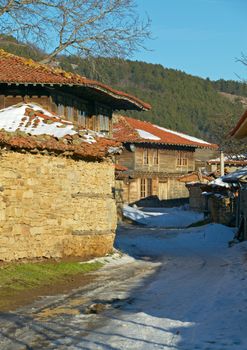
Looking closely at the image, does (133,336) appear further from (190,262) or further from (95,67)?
(95,67)

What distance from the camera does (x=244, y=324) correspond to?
25.4 ft

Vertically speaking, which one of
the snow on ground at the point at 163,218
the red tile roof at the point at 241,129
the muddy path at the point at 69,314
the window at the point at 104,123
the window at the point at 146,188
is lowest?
the snow on ground at the point at 163,218

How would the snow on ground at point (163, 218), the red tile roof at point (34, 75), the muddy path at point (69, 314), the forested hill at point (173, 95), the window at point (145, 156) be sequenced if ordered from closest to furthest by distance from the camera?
1. the muddy path at point (69, 314)
2. the red tile roof at point (34, 75)
3. the snow on ground at point (163, 218)
4. the window at point (145, 156)
5. the forested hill at point (173, 95)

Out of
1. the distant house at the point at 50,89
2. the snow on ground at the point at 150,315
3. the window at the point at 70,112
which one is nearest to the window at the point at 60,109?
the distant house at the point at 50,89

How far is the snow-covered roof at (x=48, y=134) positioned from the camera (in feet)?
46.7

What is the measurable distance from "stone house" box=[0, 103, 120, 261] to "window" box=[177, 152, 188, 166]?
32.0 metres

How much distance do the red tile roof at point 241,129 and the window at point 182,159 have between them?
3585 cm

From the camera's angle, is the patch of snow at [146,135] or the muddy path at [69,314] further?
the patch of snow at [146,135]

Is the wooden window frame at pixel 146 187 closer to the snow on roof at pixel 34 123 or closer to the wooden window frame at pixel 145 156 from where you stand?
the wooden window frame at pixel 145 156

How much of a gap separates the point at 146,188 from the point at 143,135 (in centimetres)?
419

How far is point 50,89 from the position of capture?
18453 mm

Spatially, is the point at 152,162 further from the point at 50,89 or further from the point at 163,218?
the point at 50,89

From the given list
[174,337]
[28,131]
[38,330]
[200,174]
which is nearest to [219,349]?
[174,337]

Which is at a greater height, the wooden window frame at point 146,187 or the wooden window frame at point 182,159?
the wooden window frame at point 182,159
